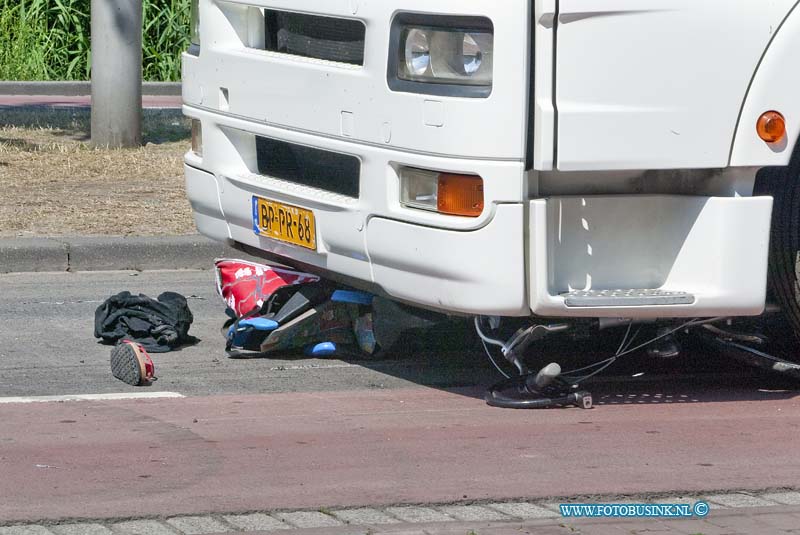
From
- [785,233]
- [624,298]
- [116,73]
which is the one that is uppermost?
[785,233]

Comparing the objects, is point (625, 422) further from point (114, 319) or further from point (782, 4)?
point (114, 319)

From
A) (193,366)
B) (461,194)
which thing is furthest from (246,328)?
(461,194)

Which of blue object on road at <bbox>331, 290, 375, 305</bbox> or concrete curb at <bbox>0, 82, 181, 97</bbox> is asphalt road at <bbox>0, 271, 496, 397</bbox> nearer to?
blue object on road at <bbox>331, 290, 375, 305</bbox>

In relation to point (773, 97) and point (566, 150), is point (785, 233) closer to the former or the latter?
point (773, 97)

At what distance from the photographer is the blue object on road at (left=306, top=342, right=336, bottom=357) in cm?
603

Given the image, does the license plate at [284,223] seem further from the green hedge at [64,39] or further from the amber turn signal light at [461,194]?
the green hedge at [64,39]

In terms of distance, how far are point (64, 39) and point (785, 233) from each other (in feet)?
50.2

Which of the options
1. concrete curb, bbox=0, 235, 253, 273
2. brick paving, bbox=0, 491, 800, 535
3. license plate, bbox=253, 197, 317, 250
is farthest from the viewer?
concrete curb, bbox=0, 235, 253, 273

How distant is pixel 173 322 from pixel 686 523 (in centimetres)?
278

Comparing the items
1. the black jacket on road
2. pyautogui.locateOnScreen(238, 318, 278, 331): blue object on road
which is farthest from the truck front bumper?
the black jacket on road

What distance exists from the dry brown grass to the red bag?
2103 millimetres

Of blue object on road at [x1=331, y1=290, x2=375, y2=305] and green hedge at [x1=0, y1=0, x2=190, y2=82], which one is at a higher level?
blue object on road at [x1=331, y1=290, x2=375, y2=305]

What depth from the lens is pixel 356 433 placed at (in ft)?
16.3

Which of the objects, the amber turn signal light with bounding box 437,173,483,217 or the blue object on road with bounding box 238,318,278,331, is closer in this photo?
the amber turn signal light with bounding box 437,173,483,217
